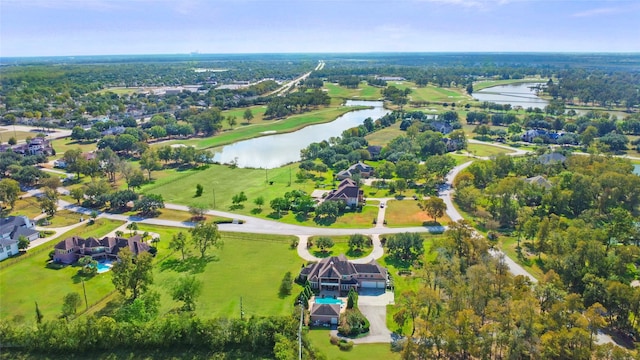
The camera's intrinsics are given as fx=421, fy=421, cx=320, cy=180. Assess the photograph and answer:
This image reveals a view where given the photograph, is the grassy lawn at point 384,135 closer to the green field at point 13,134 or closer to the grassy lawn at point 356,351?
the grassy lawn at point 356,351

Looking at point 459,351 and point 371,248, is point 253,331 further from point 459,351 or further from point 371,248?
point 371,248

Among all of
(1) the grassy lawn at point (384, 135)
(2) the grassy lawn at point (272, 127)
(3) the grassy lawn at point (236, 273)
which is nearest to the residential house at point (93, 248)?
(3) the grassy lawn at point (236, 273)

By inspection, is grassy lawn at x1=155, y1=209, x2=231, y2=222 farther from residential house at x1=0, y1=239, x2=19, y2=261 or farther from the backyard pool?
residential house at x1=0, y1=239, x2=19, y2=261

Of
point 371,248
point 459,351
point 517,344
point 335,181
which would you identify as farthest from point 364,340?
point 335,181

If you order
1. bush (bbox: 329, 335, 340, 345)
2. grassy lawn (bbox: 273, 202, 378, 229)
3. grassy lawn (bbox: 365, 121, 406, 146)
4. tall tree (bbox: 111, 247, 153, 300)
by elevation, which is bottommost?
bush (bbox: 329, 335, 340, 345)

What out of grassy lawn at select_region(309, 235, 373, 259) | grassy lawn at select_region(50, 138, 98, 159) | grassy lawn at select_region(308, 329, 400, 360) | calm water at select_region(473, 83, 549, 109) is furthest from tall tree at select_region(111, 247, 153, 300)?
calm water at select_region(473, 83, 549, 109)
